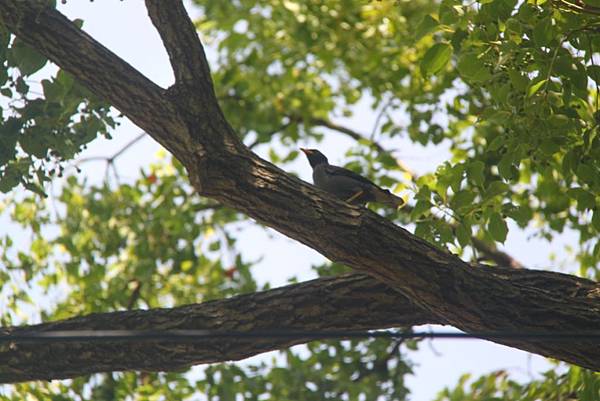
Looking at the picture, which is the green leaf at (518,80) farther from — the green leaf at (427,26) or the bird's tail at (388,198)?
the bird's tail at (388,198)

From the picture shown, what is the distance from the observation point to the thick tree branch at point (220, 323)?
4.75m

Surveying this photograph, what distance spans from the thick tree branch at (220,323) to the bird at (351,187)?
1.37m

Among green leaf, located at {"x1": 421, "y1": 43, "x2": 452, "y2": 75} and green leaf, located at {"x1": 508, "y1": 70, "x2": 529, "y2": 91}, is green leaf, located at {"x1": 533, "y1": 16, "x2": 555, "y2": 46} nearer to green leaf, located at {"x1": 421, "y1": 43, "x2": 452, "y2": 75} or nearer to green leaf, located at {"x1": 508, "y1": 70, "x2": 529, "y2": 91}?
green leaf, located at {"x1": 508, "y1": 70, "x2": 529, "y2": 91}

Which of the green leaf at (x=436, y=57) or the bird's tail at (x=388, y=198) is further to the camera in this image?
the bird's tail at (x=388, y=198)

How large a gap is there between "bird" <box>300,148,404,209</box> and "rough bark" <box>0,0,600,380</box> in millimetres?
1718

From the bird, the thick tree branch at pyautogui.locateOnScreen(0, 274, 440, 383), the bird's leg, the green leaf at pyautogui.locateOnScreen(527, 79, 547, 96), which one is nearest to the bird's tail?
the bird

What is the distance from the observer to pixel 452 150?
903cm

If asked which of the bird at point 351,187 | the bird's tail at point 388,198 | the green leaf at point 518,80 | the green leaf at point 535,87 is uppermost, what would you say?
the bird at point 351,187

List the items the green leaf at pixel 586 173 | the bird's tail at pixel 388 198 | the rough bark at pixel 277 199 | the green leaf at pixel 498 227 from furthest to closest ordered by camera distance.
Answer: the bird's tail at pixel 388 198 → the green leaf at pixel 498 227 → the green leaf at pixel 586 173 → the rough bark at pixel 277 199

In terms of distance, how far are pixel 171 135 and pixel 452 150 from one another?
5111 mm

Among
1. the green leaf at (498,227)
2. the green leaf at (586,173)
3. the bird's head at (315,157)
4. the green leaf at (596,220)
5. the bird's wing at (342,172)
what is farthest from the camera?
the bird's head at (315,157)

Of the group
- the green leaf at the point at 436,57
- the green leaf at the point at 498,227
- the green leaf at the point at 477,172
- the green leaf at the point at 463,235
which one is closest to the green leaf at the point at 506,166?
the green leaf at the point at 477,172

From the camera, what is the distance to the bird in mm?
6133

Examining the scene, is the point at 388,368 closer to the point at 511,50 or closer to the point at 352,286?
the point at 352,286
